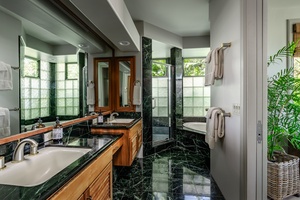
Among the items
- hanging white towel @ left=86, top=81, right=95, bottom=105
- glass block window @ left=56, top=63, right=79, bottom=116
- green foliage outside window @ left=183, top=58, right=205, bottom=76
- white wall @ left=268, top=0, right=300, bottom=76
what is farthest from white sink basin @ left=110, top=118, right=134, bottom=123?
white wall @ left=268, top=0, right=300, bottom=76

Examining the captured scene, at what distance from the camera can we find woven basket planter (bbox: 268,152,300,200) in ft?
6.82

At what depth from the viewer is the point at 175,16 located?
11.3ft

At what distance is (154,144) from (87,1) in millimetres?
3136

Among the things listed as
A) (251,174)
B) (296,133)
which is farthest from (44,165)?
(296,133)

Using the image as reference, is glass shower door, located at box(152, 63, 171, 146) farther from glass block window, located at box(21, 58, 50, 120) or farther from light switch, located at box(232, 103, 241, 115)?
glass block window, located at box(21, 58, 50, 120)

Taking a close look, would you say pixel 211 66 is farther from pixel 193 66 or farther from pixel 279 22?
pixel 193 66

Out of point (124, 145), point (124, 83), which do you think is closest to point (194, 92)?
point (124, 83)

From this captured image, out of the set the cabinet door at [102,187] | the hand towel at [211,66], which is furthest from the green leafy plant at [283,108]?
the cabinet door at [102,187]

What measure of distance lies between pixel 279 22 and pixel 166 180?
3.10 meters

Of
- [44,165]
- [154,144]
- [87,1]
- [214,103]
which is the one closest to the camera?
[44,165]

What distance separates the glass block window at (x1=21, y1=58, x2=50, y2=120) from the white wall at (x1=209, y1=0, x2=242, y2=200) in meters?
1.87

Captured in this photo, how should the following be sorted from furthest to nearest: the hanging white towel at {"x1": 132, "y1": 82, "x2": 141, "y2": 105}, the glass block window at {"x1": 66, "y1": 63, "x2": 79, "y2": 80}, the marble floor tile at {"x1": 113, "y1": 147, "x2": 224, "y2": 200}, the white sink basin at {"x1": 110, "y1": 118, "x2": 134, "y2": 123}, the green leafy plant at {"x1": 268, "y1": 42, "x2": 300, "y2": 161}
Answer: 1. the hanging white towel at {"x1": 132, "y1": 82, "x2": 141, "y2": 105}
2. the white sink basin at {"x1": 110, "y1": 118, "x2": 134, "y2": 123}
3. the marble floor tile at {"x1": 113, "y1": 147, "x2": 224, "y2": 200}
4. the green leafy plant at {"x1": 268, "y1": 42, "x2": 300, "y2": 161}
5. the glass block window at {"x1": 66, "y1": 63, "x2": 79, "y2": 80}

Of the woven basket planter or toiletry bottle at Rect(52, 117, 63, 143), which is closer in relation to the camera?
toiletry bottle at Rect(52, 117, 63, 143)

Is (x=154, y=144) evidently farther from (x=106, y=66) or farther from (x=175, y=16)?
(x=175, y=16)
